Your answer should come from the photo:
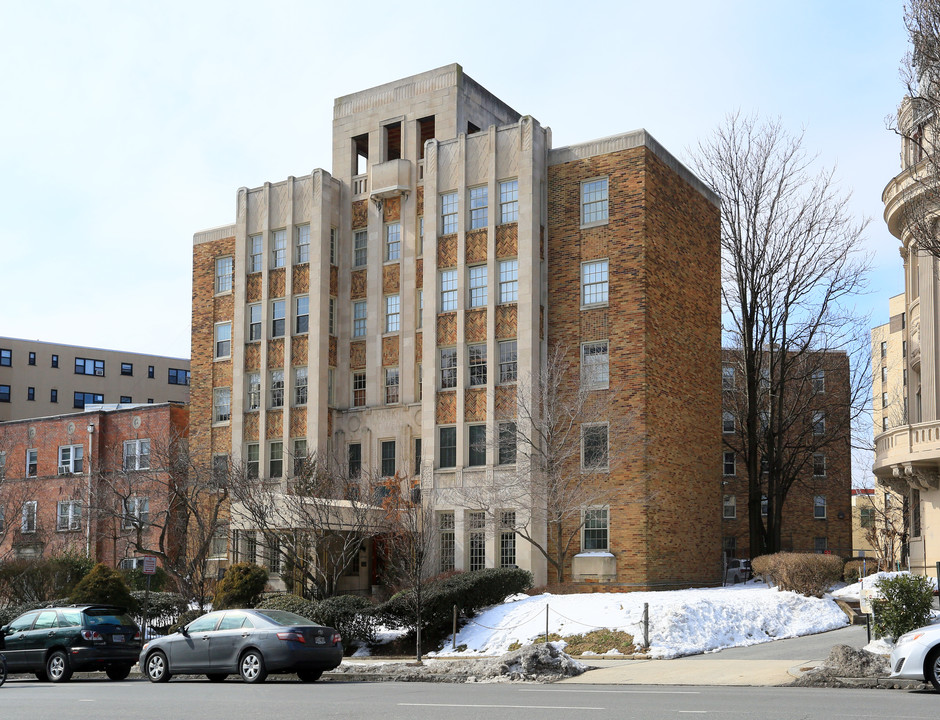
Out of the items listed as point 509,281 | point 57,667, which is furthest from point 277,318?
point 57,667

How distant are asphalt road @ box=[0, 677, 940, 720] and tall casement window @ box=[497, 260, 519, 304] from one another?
21.9 m

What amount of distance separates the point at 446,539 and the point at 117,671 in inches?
701

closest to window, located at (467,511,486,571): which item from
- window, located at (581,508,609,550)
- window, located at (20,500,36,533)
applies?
window, located at (581,508,609,550)

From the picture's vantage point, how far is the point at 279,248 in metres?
47.3

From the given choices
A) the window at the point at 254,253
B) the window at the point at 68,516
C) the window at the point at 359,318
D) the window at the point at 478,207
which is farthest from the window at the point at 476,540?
the window at the point at 68,516

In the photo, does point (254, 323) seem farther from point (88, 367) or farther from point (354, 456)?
point (88, 367)

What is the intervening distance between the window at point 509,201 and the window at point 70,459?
87.9 feet

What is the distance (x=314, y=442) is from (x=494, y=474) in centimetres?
851

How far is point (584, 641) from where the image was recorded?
2619 cm

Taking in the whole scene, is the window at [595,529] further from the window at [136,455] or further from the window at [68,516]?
the window at [68,516]

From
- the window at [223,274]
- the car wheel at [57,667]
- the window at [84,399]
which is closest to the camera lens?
the car wheel at [57,667]

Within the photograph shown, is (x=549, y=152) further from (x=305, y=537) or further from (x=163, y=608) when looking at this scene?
(x=163, y=608)

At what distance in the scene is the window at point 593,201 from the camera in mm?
40844

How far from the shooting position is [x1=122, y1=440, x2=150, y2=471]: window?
51344mm
